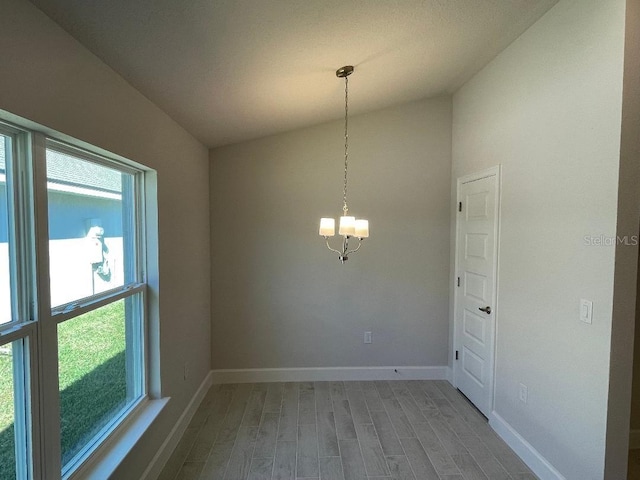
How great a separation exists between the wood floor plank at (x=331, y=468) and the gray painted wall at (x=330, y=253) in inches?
45.8

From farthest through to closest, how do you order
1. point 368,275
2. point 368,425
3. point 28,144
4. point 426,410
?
1. point 368,275
2. point 426,410
3. point 368,425
4. point 28,144

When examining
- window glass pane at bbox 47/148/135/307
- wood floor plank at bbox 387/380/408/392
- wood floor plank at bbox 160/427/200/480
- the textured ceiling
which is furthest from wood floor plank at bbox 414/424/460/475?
the textured ceiling

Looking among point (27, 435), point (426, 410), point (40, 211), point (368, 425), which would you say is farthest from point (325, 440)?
point (40, 211)

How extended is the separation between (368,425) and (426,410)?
60 cm

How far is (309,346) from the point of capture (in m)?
3.22

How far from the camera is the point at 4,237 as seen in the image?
43.2 inches

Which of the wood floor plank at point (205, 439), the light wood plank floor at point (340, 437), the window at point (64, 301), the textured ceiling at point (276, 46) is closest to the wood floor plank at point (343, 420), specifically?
the light wood plank floor at point (340, 437)

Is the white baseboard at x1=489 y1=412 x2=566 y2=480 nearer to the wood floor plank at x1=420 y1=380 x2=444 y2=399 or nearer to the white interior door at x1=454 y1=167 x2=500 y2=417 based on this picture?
the white interior door at x1=454 y1=167 x2=500 y2=417

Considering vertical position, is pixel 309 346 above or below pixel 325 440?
above

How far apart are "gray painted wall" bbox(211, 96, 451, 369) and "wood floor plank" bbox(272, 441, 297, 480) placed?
1.03m

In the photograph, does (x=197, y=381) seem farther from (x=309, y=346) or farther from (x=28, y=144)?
(x=28, y=144)

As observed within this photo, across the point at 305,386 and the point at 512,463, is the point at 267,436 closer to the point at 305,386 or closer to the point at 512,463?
the point at 305,386

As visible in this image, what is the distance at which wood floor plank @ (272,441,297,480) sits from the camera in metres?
1.95

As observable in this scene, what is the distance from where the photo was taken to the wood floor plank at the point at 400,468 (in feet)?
6.37
